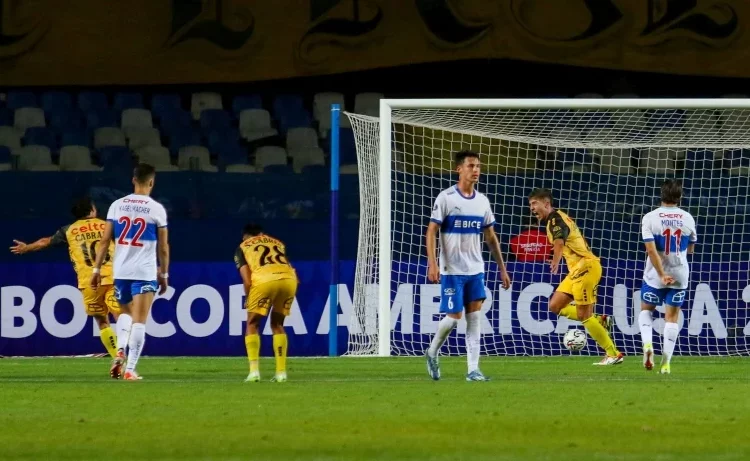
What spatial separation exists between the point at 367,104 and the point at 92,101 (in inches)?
162

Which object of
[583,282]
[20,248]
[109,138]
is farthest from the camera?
[109,138]

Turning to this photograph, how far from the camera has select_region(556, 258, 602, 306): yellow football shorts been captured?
14594mm

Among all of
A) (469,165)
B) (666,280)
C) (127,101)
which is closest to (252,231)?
(469,165)

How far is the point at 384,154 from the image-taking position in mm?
15070

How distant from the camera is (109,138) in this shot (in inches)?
806

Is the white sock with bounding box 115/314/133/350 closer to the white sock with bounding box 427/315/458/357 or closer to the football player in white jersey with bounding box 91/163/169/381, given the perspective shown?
the football player in white jersey with bounding box 91/163/169/381

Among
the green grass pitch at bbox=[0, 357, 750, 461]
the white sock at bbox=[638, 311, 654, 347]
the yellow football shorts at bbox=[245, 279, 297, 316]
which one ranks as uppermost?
the yellow football shorts at bbox=[245, 279, 297, 316]

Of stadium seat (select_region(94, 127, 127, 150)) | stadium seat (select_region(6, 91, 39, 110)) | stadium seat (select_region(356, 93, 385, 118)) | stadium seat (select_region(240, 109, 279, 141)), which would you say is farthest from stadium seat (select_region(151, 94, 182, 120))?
stadium seat (select_region(356, 93, 385, 118))

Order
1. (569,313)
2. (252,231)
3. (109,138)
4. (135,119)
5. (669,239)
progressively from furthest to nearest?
(135,119), (109,138), (569,313), (669,239), (252,231)

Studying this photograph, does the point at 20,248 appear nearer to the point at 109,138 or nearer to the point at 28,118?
the point at 109,138

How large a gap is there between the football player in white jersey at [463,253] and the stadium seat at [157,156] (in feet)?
31.1

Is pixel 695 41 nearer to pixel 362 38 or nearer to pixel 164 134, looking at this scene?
pixel 362 38

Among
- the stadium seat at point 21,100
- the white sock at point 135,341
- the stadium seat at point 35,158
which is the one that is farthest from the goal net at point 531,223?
the stadium seat at point 21,100

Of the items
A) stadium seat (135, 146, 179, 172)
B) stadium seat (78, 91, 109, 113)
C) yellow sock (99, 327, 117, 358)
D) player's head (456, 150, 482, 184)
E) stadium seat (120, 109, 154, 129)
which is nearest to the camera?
player's head (456, 150, 482, 184)
